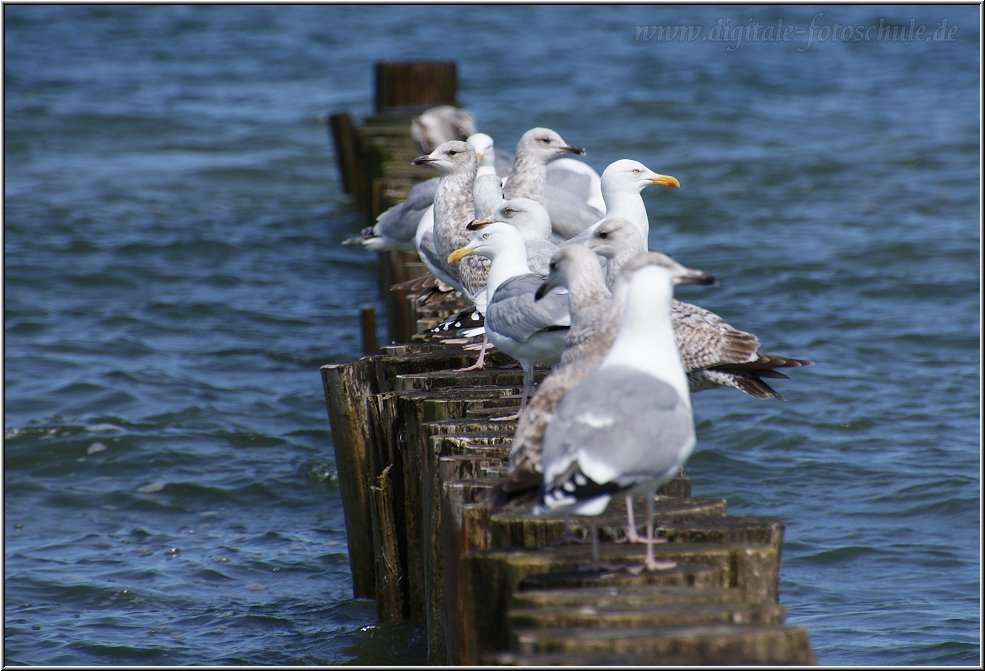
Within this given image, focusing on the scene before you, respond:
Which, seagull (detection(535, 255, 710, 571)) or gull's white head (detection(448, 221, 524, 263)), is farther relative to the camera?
gull's white head (detection(448, 221, 524, 263))

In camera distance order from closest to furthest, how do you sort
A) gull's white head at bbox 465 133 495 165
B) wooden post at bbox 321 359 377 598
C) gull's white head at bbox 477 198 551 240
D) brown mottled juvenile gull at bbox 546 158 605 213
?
wooden post at bbox 321 359 377 598 → gull's white head at bbox 477 198 551 240 → gull's white head at bbox 465 133 495 165 → brown mottled juvenile gull at bbox 546 158 605 213

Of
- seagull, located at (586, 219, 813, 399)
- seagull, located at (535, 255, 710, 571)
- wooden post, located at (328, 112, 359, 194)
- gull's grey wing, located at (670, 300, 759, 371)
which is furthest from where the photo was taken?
wooden post, located at (328, 112, 359, 194)

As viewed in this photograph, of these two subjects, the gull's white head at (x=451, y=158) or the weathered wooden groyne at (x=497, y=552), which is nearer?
the weathered wooden groyne at (x=497, y=552)

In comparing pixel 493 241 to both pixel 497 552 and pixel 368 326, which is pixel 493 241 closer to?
pixel 497 552

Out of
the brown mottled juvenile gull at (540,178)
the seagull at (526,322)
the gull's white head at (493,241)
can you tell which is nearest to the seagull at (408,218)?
the brown mottled juvenile gull at (540,178)

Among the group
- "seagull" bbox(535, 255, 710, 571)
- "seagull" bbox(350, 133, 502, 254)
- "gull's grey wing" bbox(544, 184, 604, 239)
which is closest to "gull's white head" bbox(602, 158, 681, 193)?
"gull's grey wing" bbox(544, 184, 604, 239)

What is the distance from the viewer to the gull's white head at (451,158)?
7.49 metres

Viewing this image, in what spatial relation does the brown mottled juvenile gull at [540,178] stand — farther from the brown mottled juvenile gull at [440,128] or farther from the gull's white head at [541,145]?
the brown mottled juvenile gull at [440,128]

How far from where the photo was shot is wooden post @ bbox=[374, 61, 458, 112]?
14273mm

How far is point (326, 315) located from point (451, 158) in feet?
14.4

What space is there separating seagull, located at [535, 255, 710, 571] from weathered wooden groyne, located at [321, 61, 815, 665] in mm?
168

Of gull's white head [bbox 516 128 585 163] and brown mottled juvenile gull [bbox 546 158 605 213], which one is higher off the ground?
gull's white head [bbox 516 128 585 163]

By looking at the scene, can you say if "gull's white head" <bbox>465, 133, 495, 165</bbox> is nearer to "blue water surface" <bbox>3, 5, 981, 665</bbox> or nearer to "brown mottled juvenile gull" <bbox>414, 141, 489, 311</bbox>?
"brown mottled juvenile gull" <bbox>414, 141, 489, 311</bbox>

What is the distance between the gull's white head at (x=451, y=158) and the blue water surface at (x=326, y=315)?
183cm
